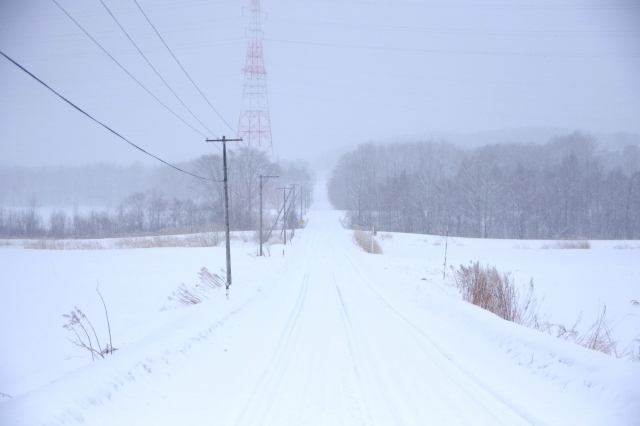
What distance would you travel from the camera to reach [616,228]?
61562mm

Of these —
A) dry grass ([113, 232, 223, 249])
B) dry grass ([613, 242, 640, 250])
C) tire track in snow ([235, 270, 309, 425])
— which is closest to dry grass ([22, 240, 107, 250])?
dry grass ([113, 232, 223, 249])

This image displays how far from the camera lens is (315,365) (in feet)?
22.0

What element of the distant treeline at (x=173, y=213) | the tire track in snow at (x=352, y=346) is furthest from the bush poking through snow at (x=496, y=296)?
the distant treeline at (x=173, y=213)

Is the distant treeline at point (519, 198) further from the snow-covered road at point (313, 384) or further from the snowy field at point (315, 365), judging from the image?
the snow-covered road at point (313, 384)

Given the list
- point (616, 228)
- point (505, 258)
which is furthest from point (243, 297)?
point (616, 228)

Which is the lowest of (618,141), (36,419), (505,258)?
(505,258)

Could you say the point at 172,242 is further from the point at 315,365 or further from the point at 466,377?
the point at 466,377

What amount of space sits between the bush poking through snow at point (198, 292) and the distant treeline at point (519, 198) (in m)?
53.9

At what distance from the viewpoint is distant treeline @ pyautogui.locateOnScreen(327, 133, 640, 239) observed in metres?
63.4

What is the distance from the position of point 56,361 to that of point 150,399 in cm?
643

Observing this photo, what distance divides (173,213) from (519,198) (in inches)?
2373

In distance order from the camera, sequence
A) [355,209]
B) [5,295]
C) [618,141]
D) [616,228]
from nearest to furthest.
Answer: [5,295] < [616,228] < [355,209] < [618,141]

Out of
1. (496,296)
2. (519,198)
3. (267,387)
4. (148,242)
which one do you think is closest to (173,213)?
(148,242)

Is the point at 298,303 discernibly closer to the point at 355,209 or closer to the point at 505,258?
the point at 505,258
